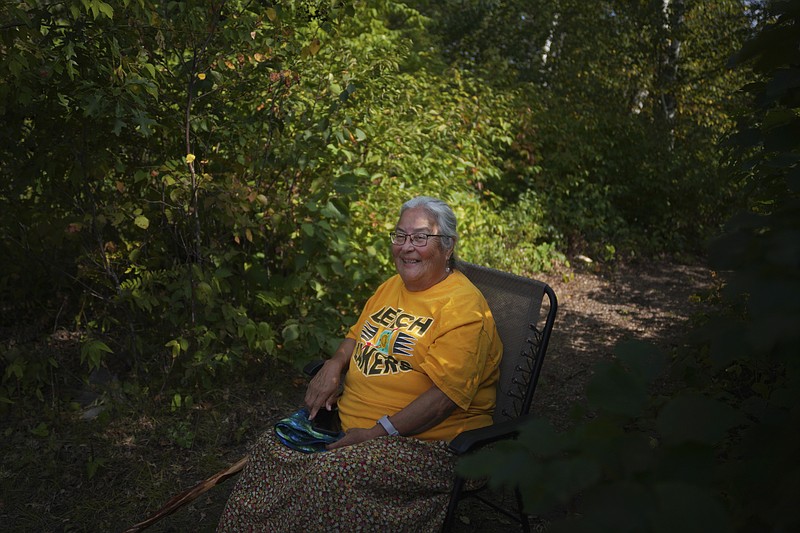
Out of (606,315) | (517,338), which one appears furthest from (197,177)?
(606,315)

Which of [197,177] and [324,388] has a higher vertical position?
[197,177]

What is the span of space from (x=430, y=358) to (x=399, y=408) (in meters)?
0.25

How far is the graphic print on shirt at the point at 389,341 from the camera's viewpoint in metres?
2.44

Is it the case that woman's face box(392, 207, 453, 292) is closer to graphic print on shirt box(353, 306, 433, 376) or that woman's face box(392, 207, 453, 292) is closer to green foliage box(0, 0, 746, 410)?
graphic print on shirt box(353, 306, 433, 376)

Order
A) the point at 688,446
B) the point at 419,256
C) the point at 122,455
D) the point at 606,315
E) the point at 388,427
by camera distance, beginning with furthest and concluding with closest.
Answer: the point at 606,315 < the point at 122,455 < the point at 419,256 < the point at 388,427 < the point at 688,446

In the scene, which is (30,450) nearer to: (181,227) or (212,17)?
(181,227)

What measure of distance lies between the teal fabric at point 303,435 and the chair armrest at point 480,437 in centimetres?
65

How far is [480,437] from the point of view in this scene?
2.04m

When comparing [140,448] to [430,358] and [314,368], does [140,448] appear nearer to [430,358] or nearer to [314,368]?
[314,368]

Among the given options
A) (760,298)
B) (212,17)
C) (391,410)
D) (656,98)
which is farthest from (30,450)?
(656,98)

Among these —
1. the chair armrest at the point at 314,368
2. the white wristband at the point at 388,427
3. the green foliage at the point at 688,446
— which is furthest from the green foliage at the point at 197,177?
the green foliage at the point at 688,446

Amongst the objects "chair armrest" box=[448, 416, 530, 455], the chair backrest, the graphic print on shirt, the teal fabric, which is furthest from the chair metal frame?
the teal fabric

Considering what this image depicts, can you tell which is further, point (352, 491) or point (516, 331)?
point (516, 331)

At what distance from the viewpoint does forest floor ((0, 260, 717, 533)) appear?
295 centimetres
